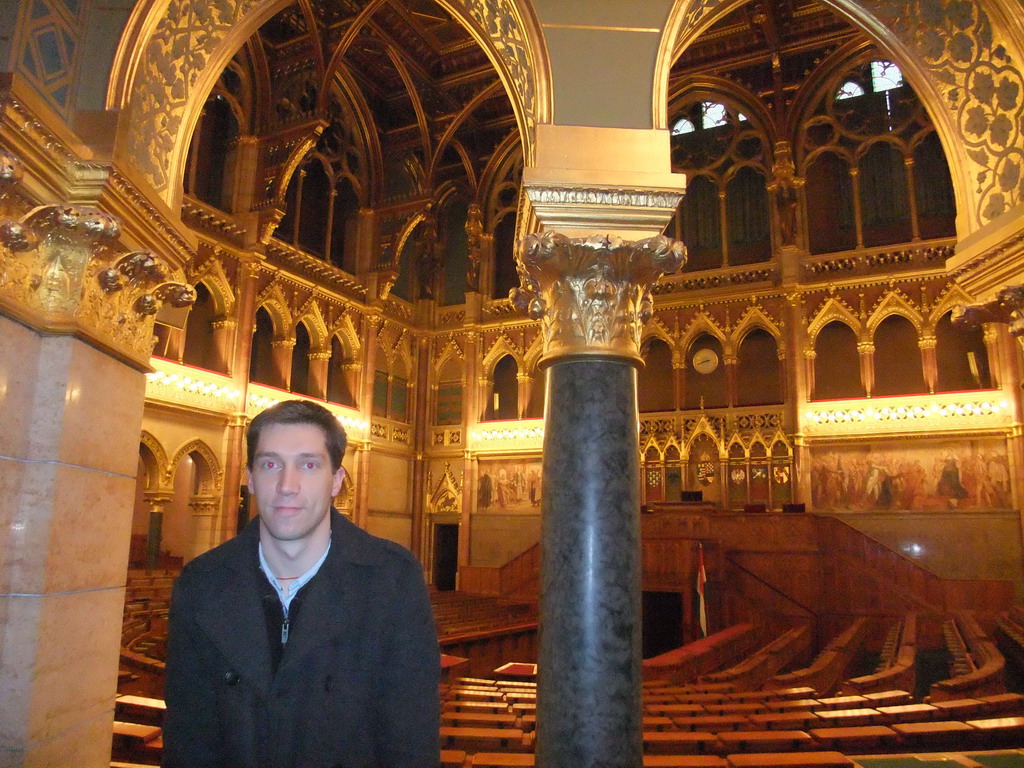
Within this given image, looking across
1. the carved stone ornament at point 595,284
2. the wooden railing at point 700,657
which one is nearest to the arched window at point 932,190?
the wooden railing at point 700,657

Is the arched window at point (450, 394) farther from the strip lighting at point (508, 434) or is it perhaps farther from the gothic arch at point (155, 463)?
the gothic arch at point (155, 463)

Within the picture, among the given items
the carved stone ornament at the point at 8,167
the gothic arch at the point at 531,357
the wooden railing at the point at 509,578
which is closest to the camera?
the carved stone ornament at the point at 8,167

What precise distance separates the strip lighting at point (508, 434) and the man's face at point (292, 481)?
1669cm

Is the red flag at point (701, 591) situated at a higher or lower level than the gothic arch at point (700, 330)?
lower

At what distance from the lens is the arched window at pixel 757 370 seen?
58.0 feet

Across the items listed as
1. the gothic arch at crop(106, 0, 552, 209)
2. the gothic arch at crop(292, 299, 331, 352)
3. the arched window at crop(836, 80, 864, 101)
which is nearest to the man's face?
the gothic arch at crop(106, 0, 552, 209)

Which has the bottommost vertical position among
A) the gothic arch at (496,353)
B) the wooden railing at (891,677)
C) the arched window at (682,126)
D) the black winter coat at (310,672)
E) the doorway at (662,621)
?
the doorway at (662,621)

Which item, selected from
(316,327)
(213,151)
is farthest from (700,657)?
(213,151)

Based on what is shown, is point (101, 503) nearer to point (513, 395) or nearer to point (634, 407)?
point (634, 407)

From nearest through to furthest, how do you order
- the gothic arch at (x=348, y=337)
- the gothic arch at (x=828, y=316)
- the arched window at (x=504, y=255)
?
the gothic arch at (x=828, y=316)
the gothic arch at (x=348, y=337)
the arched window at (x=504, y=255)

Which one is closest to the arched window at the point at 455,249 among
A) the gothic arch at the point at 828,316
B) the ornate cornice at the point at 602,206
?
the gothic arch at the point at 828,316

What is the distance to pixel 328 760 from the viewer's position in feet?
5.80

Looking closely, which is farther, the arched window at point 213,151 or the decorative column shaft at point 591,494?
the arched window at point 213,151

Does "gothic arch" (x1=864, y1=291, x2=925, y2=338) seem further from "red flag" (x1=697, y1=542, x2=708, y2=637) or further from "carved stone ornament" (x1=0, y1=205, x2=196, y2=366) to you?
"carved stone ornament" (x1=0, y1=205, x2=196, y2=366)
